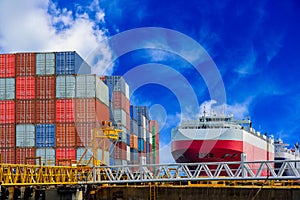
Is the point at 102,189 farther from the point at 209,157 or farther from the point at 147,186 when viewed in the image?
the point at 209,157

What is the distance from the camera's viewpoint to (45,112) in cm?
5247

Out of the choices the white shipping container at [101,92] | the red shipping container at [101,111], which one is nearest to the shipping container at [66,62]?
the white shipping container at [101,92]

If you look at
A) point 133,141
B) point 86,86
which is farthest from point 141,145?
point 86,86

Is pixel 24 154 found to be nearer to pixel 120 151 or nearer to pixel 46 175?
pixel 120 151

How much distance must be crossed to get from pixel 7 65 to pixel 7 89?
2.65m

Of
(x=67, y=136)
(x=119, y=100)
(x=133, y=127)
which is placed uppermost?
(x=119, y=100)

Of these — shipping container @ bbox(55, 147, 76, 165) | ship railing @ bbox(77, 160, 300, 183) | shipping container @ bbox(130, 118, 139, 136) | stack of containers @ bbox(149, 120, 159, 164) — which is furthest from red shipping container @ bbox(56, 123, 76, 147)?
stack of containers @ bbox(149, 120, 159, 164)

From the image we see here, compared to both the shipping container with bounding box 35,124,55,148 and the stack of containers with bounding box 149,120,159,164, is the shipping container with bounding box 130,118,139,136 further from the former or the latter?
the shipping container with bounding box 35,124,55,148

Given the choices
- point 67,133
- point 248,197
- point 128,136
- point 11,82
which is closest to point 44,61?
point 11,82

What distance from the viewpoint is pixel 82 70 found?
55.0 m

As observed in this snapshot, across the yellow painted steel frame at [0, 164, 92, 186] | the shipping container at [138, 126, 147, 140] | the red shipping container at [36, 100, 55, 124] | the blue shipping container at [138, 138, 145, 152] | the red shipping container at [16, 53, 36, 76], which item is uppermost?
the red shipping container at [16, 53, 36, 76]

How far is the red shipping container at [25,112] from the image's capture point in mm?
52656

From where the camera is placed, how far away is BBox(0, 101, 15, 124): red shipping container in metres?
52.9

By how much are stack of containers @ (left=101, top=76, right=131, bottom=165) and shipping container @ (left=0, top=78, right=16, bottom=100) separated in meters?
13.3
